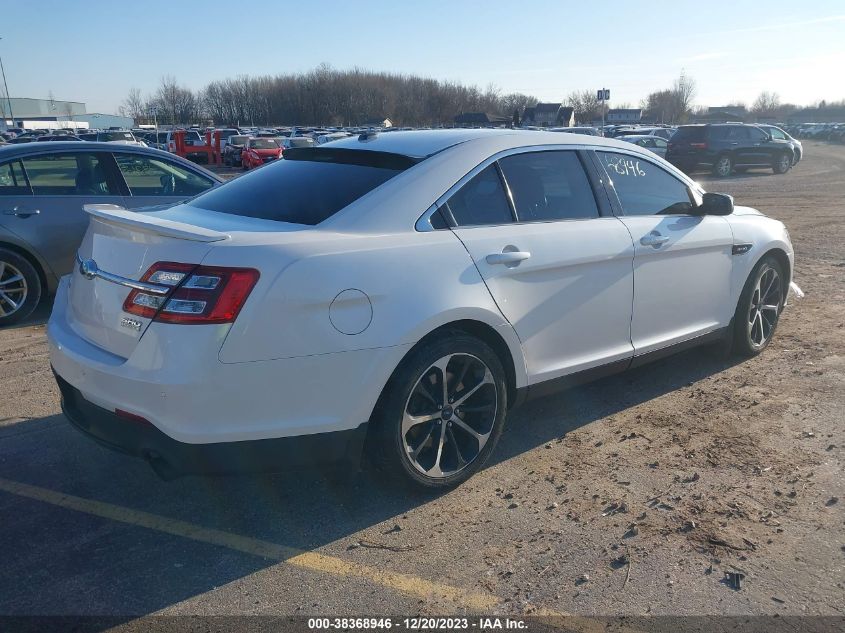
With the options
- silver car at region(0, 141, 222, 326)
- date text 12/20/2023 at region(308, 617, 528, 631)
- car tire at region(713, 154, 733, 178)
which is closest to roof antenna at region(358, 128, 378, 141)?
date text 12/20/2023 at region(308, 617, 528, 631)

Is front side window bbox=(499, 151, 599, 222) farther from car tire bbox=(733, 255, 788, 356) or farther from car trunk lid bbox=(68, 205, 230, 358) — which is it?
car tire bbox=(733, 255, 788, 356)

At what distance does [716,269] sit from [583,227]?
1370 millimetres

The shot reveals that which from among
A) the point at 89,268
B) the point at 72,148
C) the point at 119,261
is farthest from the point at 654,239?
the point at 72,148

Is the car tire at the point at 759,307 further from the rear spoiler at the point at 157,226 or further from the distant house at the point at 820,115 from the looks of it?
the distant house at the point at 820,115

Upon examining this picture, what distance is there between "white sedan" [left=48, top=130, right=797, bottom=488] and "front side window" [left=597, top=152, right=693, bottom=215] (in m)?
0.02

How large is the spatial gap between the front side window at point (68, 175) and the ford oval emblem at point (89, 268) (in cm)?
401

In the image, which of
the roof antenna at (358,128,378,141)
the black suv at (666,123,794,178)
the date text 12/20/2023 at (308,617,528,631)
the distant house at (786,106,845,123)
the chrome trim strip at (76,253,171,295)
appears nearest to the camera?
the date text 12/20/2023 at (308,617,528,631)

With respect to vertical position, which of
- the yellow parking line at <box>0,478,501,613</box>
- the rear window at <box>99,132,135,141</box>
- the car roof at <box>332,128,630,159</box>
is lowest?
the rear window at <box>99,132,135,141</box>

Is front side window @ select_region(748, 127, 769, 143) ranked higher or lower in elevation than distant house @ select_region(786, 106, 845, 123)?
higher

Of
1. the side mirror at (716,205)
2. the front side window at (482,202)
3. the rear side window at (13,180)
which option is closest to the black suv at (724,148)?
the side mirror at (716,205)

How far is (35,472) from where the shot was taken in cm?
384

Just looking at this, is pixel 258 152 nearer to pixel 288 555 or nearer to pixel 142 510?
pixel 142 510

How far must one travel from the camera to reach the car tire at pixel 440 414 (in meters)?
3.29

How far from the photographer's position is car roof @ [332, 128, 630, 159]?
3885 mm
